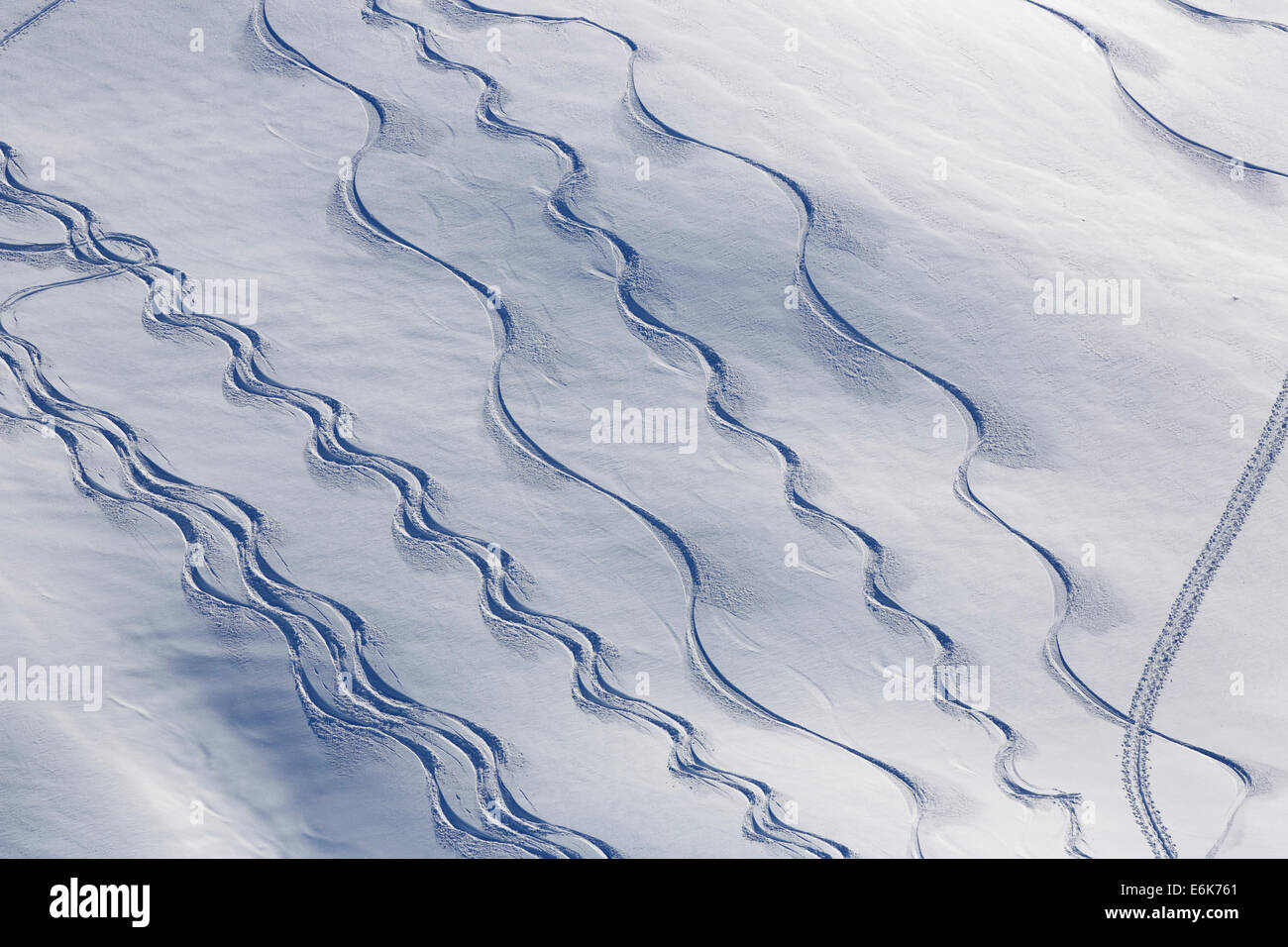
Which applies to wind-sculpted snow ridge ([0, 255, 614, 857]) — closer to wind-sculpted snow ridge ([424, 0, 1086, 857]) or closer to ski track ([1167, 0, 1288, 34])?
wind-sculpted snow ridge ([424, 0, 1086, 857])

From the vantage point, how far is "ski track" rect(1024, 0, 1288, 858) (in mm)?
7074

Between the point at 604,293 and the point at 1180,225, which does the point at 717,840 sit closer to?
the point at 604,293

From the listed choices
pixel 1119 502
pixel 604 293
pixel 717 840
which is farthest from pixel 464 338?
pixel 1119 502

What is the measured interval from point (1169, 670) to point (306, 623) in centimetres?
494

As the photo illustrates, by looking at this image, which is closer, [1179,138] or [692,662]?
[692,662]

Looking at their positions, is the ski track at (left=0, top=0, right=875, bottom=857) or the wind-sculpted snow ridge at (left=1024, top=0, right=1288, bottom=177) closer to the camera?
the ski track at (left=0, top=0, right=875, bottom=857)

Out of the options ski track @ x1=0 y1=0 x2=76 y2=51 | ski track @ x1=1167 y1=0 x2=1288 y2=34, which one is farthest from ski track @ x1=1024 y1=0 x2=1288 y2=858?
ski track @ x1=0 y1=0 x2=76 y2=51

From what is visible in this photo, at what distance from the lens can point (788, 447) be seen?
26.4ft

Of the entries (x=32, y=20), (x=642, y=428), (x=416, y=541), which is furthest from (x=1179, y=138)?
(x=32, y=20)

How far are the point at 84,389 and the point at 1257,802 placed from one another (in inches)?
287

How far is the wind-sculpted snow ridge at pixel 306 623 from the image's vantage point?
23.1 ft

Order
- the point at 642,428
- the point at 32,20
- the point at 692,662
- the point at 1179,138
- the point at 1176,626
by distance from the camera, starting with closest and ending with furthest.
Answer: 1. the point at 692,662
2. the point at 1176,626
3. the point at 642,428
4. the point at 1179,138
5. the point at 32,20

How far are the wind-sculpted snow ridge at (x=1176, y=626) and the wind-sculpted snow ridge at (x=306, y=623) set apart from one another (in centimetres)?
291

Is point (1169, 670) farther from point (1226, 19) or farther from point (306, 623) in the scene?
point (1226, 19)
